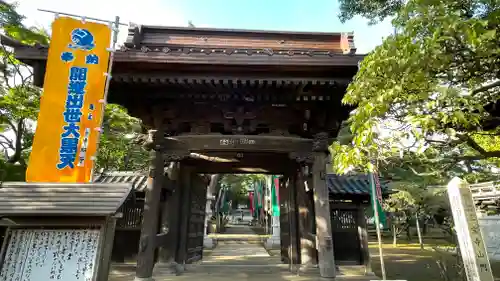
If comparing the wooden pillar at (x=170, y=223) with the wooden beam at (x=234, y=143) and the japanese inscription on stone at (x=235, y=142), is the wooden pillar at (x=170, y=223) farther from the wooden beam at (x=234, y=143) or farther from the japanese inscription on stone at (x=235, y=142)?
the japanese inscription on stone at (x=235, y=142)

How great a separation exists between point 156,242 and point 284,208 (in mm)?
4741

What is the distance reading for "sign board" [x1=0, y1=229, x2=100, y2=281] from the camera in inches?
179

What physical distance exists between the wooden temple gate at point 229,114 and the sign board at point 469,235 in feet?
8.97

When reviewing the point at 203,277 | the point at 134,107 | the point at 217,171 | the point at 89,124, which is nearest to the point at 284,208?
the point at 217,171

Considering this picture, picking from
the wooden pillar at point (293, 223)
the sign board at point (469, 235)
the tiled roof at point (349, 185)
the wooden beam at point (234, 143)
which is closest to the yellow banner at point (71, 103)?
the wooden beam at point (234, 143)

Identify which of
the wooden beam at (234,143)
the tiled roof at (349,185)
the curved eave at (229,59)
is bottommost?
the tiled roof at (349,185)

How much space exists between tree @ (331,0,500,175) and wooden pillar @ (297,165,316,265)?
14.5 feet

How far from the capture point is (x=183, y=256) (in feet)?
30.1

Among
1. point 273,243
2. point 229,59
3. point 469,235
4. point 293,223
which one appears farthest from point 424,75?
point 273,243

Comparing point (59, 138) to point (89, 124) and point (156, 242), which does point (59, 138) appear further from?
point (156, 242)

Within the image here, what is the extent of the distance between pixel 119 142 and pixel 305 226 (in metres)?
11.5

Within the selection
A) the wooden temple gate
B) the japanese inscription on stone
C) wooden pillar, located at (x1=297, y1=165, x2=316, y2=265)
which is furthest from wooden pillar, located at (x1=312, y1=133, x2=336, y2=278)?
the japanese inscription on stone

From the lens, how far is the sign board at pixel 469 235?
4.46 meters

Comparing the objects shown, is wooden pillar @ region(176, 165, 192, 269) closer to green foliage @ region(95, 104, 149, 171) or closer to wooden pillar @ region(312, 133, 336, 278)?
green foliage @ region(95, 104, 149, 171)
